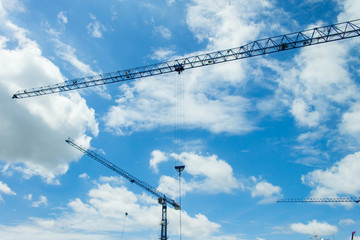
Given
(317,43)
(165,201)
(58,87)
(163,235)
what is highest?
(58,87)

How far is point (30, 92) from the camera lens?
108m

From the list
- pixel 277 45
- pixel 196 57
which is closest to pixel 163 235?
pixel 196 57

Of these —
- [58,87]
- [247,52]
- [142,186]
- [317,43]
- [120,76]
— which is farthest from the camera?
[142,186]

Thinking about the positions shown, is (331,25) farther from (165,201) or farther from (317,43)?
(165,201)

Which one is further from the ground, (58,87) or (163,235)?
(58,87)

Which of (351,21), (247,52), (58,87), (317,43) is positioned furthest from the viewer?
(58,87)

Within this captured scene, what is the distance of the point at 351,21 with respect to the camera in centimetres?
6725

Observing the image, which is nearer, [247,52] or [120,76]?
[247,52]

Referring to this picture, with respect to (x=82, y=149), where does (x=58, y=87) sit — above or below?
above

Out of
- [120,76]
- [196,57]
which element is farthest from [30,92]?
[196,57]

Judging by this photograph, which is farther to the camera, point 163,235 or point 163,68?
point 163,235

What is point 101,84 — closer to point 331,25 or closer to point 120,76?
point 120,76

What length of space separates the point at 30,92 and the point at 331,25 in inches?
4591

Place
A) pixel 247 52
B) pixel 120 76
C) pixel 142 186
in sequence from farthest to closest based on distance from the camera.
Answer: pixel 142 186 < pixel 120 76 < pixel 247 52
